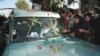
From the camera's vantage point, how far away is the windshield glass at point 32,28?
7.34 metres

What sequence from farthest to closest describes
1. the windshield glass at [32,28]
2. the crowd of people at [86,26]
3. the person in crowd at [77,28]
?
the person in crowd at [77,28]
the crowd of people at [86,26]
the windshield glass at [32,28]

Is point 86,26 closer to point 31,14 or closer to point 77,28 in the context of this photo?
point 77,28

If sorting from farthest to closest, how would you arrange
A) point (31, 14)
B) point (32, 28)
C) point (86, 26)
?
point (86, 26) → point (31, 14) → point (32, 28)

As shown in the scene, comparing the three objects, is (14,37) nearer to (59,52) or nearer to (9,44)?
(9,44)

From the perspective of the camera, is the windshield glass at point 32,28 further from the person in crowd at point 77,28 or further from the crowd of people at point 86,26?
the person in crowd at point 77,28

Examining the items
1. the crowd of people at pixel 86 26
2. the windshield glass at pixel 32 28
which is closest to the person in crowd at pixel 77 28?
the crowd of people at pixel 86 26

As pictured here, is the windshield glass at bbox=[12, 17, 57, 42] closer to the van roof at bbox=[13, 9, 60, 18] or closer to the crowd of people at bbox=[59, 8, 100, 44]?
the van roof at bbox=[13, 9, 60, 18]

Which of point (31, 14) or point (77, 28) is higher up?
point (31, 14)

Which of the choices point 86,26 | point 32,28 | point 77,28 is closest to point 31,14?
point 32,28

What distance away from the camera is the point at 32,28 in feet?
24.8

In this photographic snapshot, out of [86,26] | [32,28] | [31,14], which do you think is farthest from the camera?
[86,26]

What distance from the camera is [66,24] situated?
8367 millimetres

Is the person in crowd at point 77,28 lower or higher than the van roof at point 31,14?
lower

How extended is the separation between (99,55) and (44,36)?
1.55m
